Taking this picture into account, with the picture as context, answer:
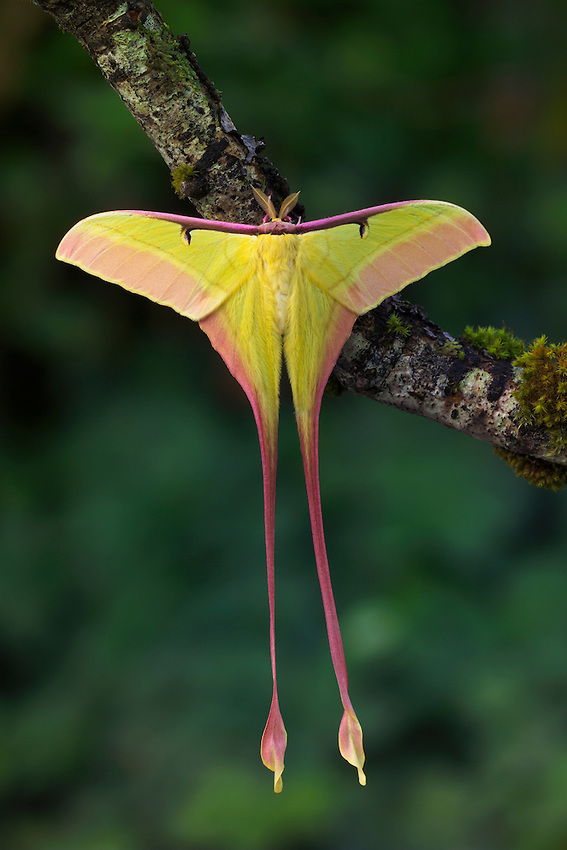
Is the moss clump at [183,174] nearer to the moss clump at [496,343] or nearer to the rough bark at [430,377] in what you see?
the rough bark at [430,377]

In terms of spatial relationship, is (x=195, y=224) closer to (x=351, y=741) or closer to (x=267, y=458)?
(x=267, y=458)

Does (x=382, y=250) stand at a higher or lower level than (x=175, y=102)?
lower

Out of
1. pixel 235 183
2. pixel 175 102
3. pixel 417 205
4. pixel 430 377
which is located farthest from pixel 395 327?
pixel 175 102

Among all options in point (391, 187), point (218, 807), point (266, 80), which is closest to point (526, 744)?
point (218, 807)

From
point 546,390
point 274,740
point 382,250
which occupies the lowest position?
point 274,740

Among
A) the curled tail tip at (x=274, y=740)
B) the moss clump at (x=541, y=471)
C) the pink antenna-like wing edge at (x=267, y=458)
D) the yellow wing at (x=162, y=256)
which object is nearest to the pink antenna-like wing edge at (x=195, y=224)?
the yellow wing at (x=162, y=256)

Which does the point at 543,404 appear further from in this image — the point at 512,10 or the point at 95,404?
the point at 512,10

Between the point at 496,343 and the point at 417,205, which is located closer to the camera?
the point at 417,205
